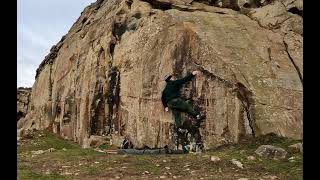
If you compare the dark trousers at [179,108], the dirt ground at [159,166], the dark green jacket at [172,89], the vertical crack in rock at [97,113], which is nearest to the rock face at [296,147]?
the dirt ground at [159,166]

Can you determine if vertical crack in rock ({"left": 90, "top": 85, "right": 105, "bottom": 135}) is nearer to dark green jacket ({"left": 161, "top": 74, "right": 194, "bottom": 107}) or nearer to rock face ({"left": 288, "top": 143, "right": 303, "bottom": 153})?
dark green jacket ({"left": 161, "top": 74, "right": 194, "bottom": 107})

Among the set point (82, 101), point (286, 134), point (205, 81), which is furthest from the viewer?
point (82, 101)

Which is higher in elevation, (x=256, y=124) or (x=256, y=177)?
(x=256, y=124)

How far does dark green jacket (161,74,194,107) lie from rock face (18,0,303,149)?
0.83ft

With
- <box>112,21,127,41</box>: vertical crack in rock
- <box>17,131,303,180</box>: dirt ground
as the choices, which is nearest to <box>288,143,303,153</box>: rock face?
<box>17,131,303,180</box>: dirt ground

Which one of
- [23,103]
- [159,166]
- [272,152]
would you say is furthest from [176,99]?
[23,103]

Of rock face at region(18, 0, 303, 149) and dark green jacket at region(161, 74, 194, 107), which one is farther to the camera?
dark green jacket at region(161, 74, 194, 107)

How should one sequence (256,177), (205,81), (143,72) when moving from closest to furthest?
(256,177) → (205,81) → (143,72)

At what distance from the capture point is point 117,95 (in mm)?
24938

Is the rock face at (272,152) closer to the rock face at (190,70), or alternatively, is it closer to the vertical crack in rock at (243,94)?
the rock face at (190,70)

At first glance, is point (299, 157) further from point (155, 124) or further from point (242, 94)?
point (155, 124)

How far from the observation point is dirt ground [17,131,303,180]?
14.3m
